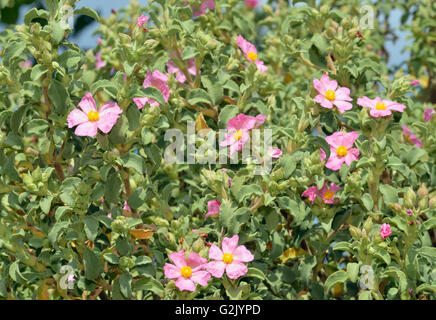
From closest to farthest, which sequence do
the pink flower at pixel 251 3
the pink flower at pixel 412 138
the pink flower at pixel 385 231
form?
the pink flower at pixel 385 231 → the pink flower at pixel 412 138 → the pink flower at pixel 251 3

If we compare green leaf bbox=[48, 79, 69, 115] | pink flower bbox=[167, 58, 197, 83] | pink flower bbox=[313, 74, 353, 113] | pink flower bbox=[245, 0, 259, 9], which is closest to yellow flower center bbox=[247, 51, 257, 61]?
pink flower bbox=[167, 58, 197, 83]

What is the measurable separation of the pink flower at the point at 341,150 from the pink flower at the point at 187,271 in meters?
0.62

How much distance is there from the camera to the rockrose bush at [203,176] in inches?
82.4

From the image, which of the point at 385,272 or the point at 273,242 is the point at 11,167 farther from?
the point at 385,272

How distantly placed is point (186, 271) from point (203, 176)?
33 centimetres

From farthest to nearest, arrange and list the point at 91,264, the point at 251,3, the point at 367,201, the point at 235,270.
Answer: the point at 251,3 → the point at 367,201 → the point at 91,264 → the point at 235,270

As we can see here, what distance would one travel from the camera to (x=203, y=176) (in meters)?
2.13

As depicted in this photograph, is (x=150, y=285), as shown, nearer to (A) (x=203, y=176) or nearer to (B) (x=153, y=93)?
(A) (x=203, y=176)

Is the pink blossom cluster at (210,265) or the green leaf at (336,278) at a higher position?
the pink blossom cluster at (210,265)

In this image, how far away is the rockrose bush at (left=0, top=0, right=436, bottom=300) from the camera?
2.09 m

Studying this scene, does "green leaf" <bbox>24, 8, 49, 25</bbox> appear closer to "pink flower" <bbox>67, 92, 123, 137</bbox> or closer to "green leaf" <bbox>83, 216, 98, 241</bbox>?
"pink flower" <bbox>67, 92, 123, 137</bbox>

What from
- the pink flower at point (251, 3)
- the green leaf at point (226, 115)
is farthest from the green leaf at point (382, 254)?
the pink flower at point (251, 3)

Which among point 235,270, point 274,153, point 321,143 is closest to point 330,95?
point 321,143

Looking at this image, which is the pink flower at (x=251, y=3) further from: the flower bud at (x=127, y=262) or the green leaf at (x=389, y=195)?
the flower bud at (x=127, y=262)
